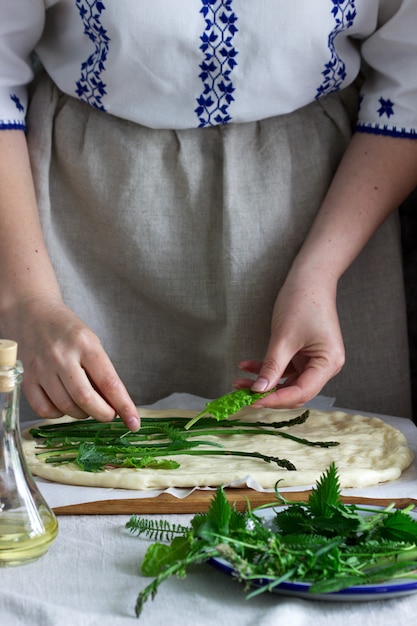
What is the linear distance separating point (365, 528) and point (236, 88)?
3.21ft

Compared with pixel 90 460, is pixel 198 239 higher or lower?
higher

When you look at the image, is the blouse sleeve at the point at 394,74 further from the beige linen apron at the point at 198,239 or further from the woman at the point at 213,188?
the beige linen apron at the point at 198,239

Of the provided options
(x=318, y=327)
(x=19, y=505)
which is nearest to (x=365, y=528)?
(x=19, y=505)

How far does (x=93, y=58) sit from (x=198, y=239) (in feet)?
1.35

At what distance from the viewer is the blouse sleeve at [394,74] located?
1711 mm

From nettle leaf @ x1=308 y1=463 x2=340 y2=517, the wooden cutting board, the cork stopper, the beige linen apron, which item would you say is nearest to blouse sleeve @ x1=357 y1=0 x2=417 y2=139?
the beige linen apron

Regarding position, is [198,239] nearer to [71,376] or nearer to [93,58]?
[93,58]

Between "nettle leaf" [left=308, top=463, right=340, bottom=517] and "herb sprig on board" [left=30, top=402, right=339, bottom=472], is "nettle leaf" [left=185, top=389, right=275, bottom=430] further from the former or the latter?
"nettle leaf" [left=308, top=463, right=340, bottom=517]

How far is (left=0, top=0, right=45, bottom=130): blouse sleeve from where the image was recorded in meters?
1.68

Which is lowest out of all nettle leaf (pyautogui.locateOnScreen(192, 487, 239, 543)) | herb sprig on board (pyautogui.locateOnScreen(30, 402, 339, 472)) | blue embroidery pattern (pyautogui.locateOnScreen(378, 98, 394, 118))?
herb sprig on board (pyautogui.locateOnScreen(30, 402, 339, 472))

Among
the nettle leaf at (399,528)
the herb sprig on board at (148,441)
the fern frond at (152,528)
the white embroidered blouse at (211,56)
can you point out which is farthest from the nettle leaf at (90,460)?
the white embroidered blouse at (211,56)

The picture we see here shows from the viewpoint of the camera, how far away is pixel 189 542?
94 cm

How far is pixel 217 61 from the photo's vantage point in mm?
1640

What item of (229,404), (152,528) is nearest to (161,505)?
(152,528)
